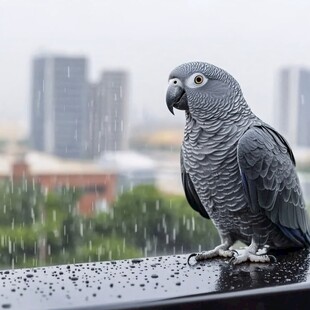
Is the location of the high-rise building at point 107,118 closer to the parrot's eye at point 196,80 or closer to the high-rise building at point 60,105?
the high-rise building at point 60,105

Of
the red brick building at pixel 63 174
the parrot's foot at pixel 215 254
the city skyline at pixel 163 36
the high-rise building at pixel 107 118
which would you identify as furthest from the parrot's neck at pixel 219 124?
the red brick building at pixel 63 174

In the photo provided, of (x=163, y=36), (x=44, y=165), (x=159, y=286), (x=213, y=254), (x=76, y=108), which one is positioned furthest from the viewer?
(x=44, y=165)

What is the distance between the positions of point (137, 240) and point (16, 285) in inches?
42.5

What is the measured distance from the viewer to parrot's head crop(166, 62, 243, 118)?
757 millimetres

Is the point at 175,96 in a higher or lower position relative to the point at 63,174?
higher

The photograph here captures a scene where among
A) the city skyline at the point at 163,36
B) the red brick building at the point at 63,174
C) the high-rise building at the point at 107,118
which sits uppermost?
the city skyline at the point at 163,36

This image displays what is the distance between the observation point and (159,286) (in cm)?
68

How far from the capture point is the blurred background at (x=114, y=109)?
5.29 feet

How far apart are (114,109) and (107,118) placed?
0.04 metres

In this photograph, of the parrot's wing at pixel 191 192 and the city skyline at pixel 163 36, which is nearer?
the parrot's wing at pixel 191 192

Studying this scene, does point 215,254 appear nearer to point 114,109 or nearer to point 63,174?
point 114,109

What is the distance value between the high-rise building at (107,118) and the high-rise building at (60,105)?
0.11 feet

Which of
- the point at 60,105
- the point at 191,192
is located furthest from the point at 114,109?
the point at 191,192

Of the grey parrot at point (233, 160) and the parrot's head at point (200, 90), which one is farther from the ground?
the parrot's head at point (200, 90)
